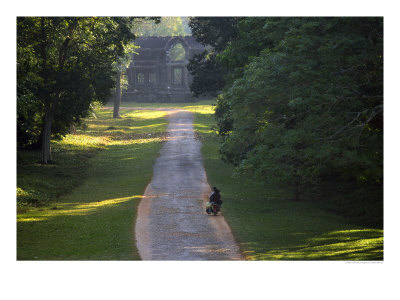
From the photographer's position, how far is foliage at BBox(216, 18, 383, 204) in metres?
21.1

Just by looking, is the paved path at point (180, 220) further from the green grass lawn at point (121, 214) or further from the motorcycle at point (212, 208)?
the green grass lawn at point (121, 214)

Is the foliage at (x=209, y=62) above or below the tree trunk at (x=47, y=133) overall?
above

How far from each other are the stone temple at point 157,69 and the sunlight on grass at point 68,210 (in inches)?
2726

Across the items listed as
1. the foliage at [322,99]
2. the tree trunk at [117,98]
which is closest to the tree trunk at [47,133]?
the foliage at [322,99]

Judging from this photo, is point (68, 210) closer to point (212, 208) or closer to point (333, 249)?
point (212, 208)

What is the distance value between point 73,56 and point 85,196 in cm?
1184

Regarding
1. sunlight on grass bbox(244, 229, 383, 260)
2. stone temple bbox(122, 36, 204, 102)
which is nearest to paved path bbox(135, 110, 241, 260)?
sunlight on grass bbox(244, 229, 383, 260)

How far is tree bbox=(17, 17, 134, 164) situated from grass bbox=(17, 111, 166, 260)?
483 cm

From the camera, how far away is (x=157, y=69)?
104m

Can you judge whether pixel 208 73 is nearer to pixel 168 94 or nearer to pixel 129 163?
pixel 129 163

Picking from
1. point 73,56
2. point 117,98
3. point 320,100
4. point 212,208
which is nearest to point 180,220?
point 212,208

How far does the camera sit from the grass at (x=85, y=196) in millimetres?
22062
